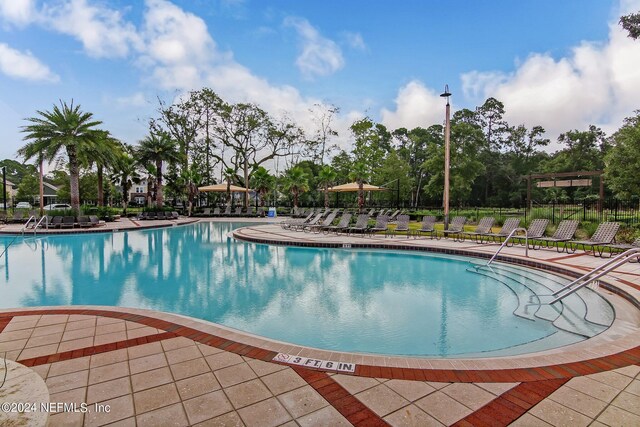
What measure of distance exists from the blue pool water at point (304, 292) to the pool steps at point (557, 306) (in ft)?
0.73

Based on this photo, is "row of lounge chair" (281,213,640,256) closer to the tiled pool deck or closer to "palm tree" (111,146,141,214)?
the tiled pool deck

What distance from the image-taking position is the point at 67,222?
17.2 m

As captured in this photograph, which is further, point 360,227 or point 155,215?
point 155,215

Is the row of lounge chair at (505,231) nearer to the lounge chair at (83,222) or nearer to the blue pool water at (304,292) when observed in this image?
the blue pool water at (304,292)

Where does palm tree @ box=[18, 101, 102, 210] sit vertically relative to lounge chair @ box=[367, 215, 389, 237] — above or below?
above

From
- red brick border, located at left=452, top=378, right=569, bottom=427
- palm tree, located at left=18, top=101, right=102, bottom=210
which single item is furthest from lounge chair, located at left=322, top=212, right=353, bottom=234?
palm tree, located at left=18, top=101, right=102, bottom=210

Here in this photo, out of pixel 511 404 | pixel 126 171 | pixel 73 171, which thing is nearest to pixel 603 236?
pixel 511 404

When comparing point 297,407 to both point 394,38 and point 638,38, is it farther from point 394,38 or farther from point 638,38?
point 638,38

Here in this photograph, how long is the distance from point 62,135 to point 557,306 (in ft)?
71.1

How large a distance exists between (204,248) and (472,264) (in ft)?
28.4

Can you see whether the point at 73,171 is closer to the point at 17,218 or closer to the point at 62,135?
the point at 62,135

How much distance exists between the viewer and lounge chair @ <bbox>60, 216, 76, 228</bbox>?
17033mm

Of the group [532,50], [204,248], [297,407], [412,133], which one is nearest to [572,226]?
[532,50]

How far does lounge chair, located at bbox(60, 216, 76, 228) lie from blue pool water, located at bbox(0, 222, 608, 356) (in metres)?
5.60
